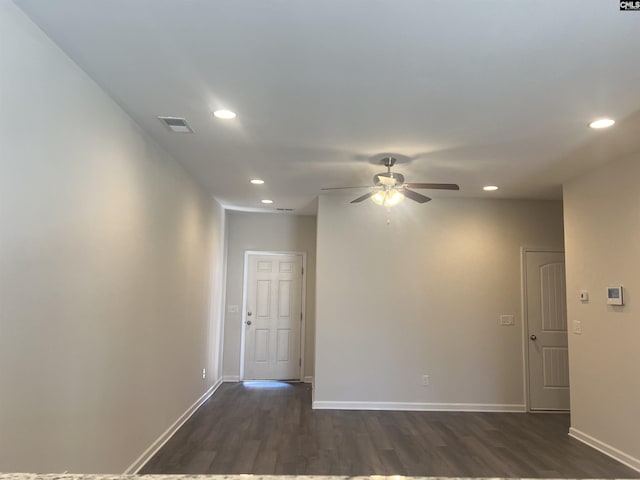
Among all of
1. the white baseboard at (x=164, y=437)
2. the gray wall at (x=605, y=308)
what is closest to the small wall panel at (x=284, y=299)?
the white baseboard at (x=164, y=437)

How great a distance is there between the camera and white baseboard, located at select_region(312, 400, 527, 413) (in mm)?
5191

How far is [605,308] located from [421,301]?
201 cm

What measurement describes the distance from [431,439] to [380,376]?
1160mm

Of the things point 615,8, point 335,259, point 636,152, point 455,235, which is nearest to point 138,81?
point 615,8

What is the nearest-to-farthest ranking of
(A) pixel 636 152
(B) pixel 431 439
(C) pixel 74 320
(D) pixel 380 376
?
(C) pixel 74 320, (A) pixel 636 152, (B) pixel 431 439, (D) pixel 380 376

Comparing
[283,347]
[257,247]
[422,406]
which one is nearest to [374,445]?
[422,406]

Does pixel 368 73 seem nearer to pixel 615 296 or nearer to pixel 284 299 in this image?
pixel 615 296

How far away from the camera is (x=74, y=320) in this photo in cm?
229

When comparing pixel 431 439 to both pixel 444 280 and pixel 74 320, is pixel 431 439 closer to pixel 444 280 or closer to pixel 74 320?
pixel 444 280

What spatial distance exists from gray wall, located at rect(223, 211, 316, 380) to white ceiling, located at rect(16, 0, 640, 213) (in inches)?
123

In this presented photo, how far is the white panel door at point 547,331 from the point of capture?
5.34m

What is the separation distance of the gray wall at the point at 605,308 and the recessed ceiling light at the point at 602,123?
883mm

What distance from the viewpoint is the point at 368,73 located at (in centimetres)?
231

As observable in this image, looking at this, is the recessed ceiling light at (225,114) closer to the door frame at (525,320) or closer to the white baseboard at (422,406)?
the white baseboard at (422,406)
